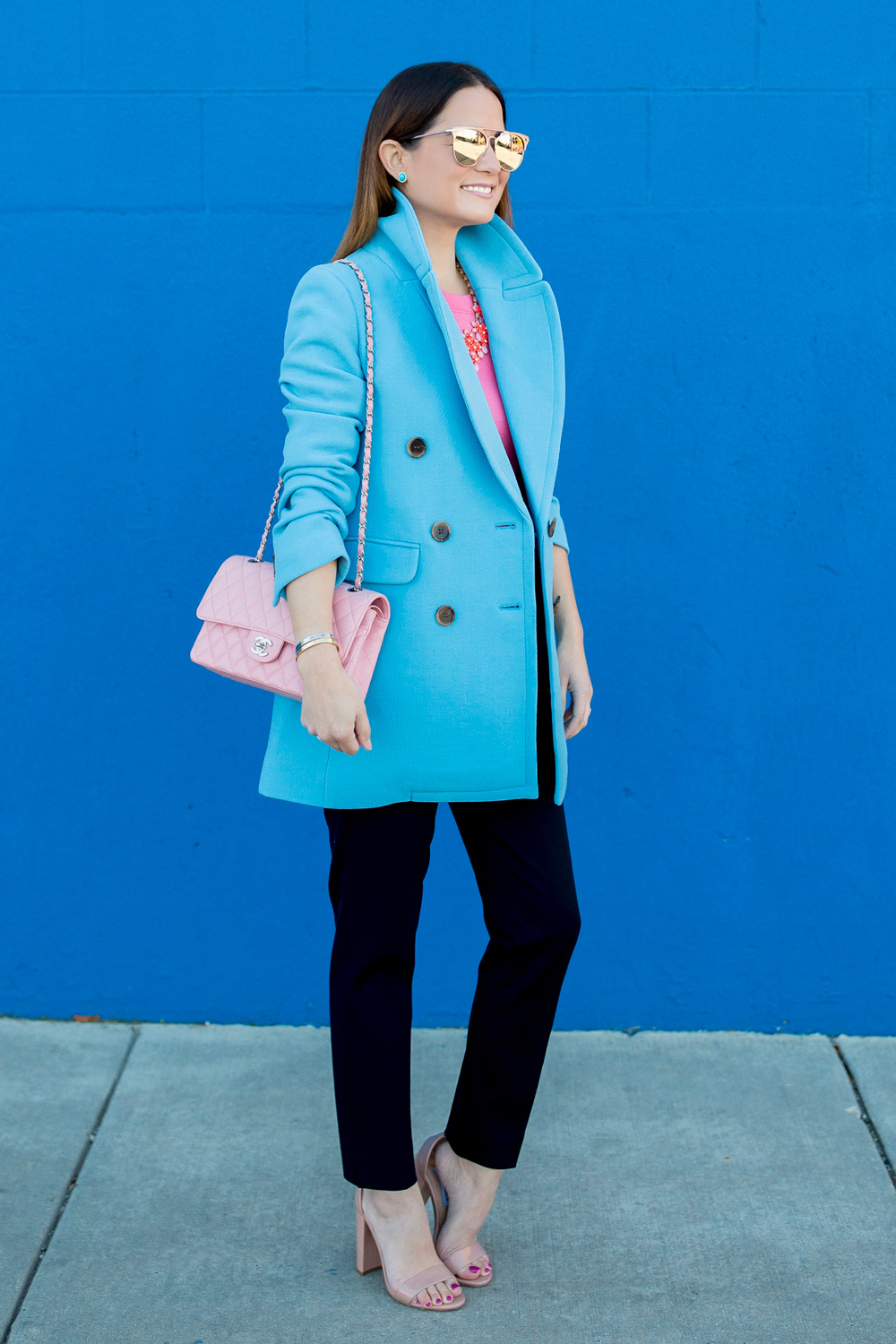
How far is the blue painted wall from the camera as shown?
313cm

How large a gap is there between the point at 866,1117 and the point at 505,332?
1884 millimetres

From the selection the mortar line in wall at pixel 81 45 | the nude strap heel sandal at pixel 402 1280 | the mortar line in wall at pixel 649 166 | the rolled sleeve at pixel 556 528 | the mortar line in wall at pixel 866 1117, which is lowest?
the mortar line in wall at pixel 866 1117

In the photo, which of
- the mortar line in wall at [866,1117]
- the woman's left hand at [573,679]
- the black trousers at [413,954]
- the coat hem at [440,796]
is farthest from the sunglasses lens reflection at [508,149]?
the mortar line in wall at [866,1117]

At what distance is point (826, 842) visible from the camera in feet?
11.1

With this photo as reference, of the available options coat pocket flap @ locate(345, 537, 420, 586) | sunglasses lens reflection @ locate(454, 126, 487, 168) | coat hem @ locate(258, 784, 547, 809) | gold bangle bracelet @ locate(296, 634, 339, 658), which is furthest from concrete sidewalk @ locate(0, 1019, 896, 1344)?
sunglasses lens reflection @ locate(454, 126, 487, 168)

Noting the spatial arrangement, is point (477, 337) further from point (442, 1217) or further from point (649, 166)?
point (442, 1217)

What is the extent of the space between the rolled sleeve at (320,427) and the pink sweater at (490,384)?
215mm

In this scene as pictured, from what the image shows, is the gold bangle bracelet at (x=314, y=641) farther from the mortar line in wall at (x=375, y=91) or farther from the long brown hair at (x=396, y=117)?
the mortar line in wall at (x=375, y=91)

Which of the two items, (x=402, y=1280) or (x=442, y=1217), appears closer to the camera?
(x=402, y=1280)

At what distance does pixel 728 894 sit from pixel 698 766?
1.07 feet

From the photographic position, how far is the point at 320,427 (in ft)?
7.26

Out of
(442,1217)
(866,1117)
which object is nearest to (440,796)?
(442,1217)

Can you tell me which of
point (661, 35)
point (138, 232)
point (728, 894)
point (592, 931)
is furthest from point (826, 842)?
point (138, 232)

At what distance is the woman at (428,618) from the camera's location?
224 centimetres
